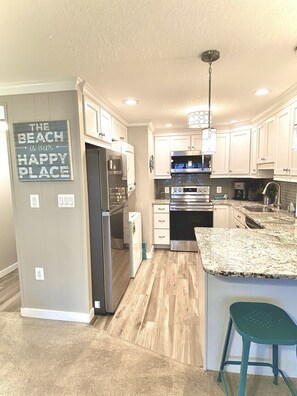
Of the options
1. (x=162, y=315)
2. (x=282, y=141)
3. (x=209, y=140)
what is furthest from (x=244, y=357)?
(x=282, y=141)

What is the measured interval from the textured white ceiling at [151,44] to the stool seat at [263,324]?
5.51 ft

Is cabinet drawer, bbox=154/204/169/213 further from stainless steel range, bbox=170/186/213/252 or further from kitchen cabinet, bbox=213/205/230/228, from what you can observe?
kitchen cabinet, bbox=213/205/230/228

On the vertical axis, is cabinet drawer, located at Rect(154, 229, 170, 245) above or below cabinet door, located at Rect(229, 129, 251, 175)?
below

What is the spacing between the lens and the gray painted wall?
215cm

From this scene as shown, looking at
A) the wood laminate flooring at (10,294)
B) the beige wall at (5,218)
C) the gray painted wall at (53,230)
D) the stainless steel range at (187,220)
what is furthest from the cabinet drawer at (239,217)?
the beige wall at (5,218)

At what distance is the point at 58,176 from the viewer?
2186 millimetres

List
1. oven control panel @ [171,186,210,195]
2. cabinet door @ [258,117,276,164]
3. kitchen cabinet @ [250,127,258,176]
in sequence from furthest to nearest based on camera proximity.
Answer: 1. oven control panel @ [171,186,210,195]
2. kitchen cabinet @ [250,127,258,176]
3. cabinet door @ [258,117,276,164]

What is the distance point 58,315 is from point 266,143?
342 cm

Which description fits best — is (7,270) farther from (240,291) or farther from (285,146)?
(285,146)

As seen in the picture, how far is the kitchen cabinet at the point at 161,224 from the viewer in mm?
4312

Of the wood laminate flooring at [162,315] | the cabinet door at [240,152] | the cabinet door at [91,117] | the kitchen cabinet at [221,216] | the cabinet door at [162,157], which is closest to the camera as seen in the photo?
the wood laminate flooring at [162,315]

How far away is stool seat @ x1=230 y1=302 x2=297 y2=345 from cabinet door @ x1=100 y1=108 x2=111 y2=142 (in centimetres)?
219

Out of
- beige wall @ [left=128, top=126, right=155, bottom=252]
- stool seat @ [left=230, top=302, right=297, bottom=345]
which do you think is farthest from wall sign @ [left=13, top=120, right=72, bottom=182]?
beige wall @ [left=128, top=126, right=155, bottom=252]

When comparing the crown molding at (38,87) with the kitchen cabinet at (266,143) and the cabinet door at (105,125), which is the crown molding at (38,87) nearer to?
the cabinet door at (105,125)
